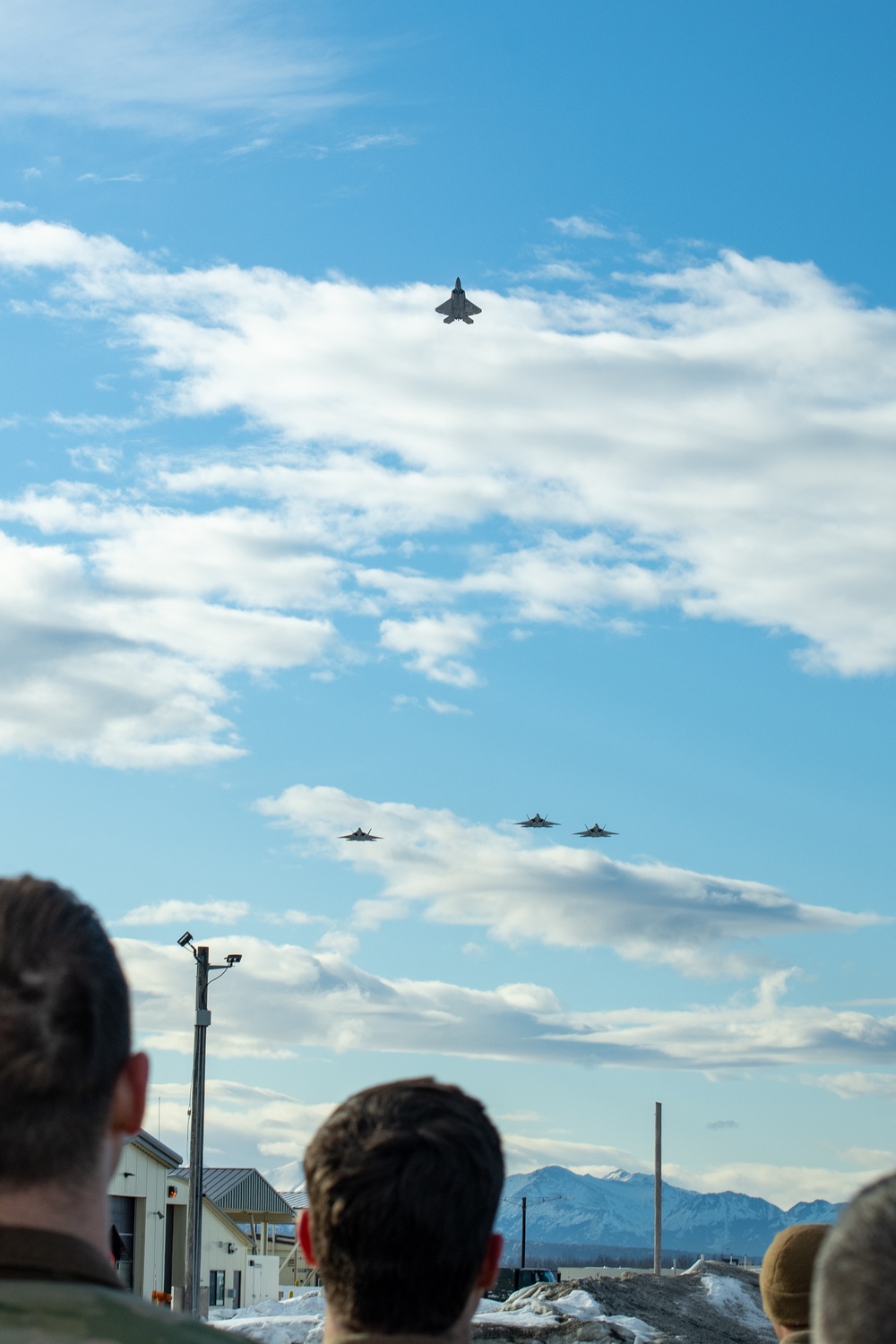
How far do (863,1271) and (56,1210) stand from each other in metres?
1.16

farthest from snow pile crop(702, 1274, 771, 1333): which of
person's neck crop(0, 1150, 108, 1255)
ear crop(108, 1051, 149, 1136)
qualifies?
person's neck crop(0, 1150, 108, 1255)

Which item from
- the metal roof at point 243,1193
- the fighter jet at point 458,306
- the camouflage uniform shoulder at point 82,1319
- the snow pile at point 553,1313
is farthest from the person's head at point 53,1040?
the metal roof at point 243,1193

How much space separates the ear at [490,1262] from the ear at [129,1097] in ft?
2.49

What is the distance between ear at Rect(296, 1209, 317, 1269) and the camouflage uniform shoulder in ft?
2.82

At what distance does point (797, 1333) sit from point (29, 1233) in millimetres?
3161

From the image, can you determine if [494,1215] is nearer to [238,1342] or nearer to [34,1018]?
[238,1342]

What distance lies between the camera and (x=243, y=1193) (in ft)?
228

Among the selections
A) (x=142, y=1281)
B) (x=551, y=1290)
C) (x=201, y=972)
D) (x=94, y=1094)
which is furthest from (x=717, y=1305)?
(x=94, y=1094)

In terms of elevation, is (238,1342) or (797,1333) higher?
(238,1342)

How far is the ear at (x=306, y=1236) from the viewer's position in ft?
10.2

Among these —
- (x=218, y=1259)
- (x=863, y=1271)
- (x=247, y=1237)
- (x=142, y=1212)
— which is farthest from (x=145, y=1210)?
(x=863, y=1271)

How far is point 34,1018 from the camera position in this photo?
2.42m

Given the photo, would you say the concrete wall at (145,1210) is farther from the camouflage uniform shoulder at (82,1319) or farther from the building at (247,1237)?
the camouflage uniform shoulder at (82,1319)

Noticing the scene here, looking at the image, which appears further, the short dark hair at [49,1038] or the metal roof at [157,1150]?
the metal roof at [157,1150]
